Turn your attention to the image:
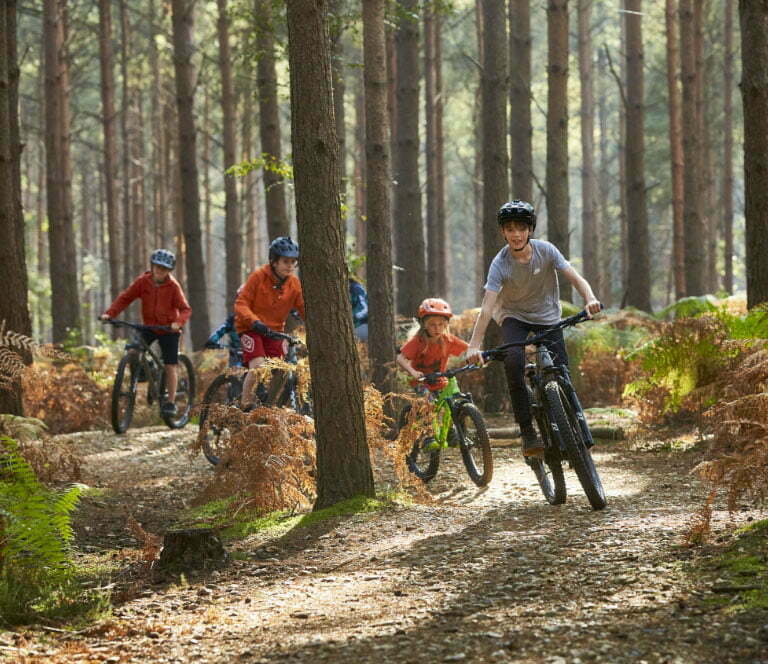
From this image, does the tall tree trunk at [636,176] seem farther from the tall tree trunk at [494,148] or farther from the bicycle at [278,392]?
the bicycle at [278,392]

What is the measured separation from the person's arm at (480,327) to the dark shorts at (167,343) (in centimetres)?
628

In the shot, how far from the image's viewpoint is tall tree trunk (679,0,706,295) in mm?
19484

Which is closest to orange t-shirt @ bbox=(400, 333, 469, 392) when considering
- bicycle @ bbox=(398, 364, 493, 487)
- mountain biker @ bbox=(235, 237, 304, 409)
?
bicycle @ bbox=(398, 364, 493, 487)

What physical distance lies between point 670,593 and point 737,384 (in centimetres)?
285

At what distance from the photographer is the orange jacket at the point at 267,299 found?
930 centimetres

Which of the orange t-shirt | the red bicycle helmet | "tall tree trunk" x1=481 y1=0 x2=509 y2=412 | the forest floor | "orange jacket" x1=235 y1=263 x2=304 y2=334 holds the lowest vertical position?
the forest floor

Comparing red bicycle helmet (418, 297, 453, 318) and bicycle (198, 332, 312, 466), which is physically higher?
red bicycle helmet (418, 297, 453, 318)

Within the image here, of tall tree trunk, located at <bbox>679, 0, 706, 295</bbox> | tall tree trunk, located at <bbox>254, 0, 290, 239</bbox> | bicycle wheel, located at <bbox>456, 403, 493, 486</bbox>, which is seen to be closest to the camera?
bicycle wheel, located at <bbox>456, 403, 493, 486</bbox>

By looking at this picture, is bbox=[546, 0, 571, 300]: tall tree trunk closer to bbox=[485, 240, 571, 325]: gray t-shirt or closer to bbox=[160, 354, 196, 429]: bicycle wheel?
bbox=[160, 354, 196, 429]: bicycle wheel

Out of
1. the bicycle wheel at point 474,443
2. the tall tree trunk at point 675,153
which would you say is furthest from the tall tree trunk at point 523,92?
the bicycle wheel at point 474,443

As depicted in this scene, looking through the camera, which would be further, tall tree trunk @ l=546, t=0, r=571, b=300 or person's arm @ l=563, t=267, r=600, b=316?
tall tree trunk @ l=546, t=0, r=571, b=300

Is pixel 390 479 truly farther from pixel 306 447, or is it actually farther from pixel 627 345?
pixel 627 345

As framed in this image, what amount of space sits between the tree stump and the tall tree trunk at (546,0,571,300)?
1078 centimetres

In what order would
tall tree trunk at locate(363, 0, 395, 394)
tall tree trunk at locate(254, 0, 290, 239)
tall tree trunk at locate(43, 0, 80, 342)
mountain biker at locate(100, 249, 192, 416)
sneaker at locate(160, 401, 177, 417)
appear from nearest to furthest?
tall tree trunk at locate(363, 0, 395, 394), mountain biker at locate(100, 249, 192, 416), sneaker at locate(160, 401, 177, 417), tall tree trunk at locate(254, 0, 290, 239), tall tree trunk at locate(43, 0, 80, 342)
